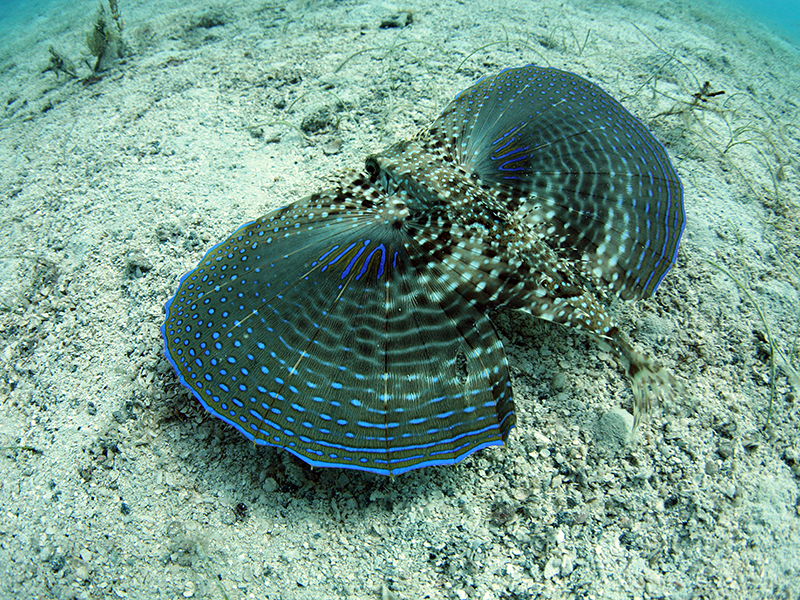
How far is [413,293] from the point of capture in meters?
2.59

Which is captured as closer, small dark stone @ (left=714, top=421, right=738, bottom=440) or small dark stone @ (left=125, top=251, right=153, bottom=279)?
small dark stone @ (left=714, top=421, right=738, bottom=440)

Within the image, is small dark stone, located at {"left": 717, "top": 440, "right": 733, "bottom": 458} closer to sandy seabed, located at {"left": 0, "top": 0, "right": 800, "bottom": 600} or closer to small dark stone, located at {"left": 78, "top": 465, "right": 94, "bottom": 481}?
sandy seabed, located at {"left": 0, "top": 0, "right": 800, "bottom": 600}

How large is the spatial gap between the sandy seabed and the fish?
0.47 m

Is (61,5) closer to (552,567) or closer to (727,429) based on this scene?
(552,567)

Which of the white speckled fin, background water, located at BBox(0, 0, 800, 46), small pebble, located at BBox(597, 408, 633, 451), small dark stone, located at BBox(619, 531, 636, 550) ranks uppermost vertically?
the white speckled fin

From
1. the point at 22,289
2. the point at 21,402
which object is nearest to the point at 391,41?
the point at 22,289

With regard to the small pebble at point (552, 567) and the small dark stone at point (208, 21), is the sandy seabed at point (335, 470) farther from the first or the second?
the small dark stone at point (208, 21)

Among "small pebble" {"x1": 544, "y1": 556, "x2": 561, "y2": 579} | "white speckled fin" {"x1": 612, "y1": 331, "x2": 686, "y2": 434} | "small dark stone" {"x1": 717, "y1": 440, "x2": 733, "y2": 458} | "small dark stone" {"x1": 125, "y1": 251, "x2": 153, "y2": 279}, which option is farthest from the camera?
"small dark stone" {"x1": 125, "y1": 251, "x2": 153, "y2": 279}

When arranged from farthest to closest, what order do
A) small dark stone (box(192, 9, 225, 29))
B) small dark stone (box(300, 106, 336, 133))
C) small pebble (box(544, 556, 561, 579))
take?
small dark stone (box(192, 9, 225, 29))
small dark stone (box(300, 106, 336, 133))
small pebble (box(544, 556, 561, 579))

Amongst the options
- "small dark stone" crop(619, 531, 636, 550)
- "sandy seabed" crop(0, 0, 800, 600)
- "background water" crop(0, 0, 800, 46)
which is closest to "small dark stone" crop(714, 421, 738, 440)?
"sandy seabed" crop(0, 0, 800, 600)

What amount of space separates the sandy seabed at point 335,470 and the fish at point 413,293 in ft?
1.53

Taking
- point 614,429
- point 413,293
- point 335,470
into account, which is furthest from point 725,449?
point 335,470

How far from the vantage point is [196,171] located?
13.9 ft

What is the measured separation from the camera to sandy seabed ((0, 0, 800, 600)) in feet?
7.83
